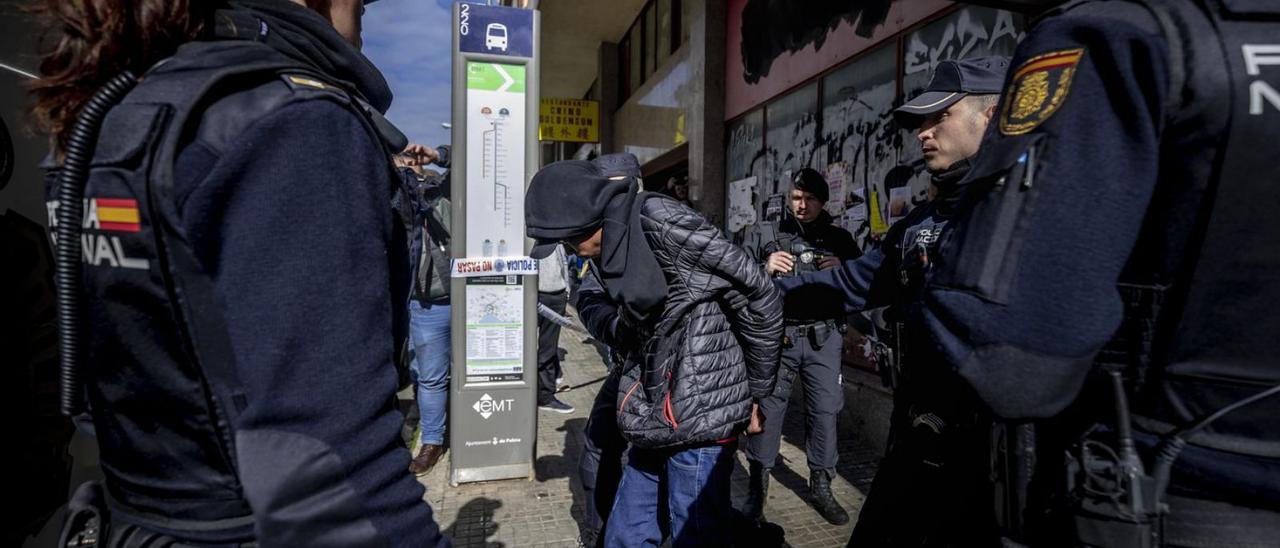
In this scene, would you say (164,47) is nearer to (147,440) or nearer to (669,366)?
(147,440)

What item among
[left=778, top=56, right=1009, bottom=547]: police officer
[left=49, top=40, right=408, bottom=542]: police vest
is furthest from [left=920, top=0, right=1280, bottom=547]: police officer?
[left=49, top=40, right=408, bottom=542]: police vest

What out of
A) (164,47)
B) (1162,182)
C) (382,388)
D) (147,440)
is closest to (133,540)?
(147,440)

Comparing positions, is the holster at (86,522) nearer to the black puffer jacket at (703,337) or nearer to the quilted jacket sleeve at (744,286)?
the black puffer jacket at (703,337)

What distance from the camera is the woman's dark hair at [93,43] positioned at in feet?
2.96

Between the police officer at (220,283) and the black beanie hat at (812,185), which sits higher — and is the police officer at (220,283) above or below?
below

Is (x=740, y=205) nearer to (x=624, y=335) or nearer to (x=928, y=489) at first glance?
(x=624, y=335)

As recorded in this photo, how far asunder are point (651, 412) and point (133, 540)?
5.61ft

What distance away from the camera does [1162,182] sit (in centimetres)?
104

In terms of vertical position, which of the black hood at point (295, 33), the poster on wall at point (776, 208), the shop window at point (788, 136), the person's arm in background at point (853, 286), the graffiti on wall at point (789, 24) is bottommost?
the person's arm in background at point (853, 286)

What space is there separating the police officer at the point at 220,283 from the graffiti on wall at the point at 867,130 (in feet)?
12.7

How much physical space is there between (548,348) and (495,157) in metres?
2.43

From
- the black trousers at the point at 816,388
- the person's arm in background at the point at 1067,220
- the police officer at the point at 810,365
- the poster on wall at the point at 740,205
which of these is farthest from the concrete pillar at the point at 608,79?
the person's arm in background at the point at 1067,220

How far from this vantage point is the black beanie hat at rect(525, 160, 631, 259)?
8.40 ft

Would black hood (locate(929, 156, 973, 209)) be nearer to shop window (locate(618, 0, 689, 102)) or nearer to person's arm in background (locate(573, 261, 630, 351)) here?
person's arm in background (locate(573, 261, 630, 351))
